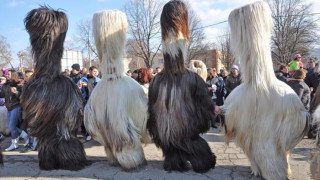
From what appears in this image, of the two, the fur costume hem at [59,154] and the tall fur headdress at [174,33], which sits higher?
the tall fur headdress at [174,33]

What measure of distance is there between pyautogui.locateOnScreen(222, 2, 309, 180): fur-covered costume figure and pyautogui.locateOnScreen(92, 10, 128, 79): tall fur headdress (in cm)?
160

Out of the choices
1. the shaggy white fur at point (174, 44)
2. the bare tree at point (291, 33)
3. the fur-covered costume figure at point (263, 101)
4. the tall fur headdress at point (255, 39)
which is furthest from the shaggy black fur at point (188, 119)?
the bare tree at point (291, 33)

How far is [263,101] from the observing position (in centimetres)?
356

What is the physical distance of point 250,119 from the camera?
3688mm

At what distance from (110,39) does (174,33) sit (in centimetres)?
94

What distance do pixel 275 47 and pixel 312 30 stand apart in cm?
469

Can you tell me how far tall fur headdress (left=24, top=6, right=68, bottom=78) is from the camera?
4293 mm

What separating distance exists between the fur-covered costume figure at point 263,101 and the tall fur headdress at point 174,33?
676 mm

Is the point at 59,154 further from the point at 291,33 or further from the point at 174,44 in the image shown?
the point at 291,33

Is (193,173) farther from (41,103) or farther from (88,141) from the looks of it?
(88,141)

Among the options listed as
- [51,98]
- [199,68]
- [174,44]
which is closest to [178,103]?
[174,44]

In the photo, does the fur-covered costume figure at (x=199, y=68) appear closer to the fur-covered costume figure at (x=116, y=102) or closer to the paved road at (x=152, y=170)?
the paved road at (x=152, y=170)

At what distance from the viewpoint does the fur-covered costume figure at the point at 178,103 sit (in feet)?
12.9

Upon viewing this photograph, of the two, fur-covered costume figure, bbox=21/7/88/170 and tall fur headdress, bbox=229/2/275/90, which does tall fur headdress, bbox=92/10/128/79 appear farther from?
tall fur headdress, bbox=229/2/275/90
